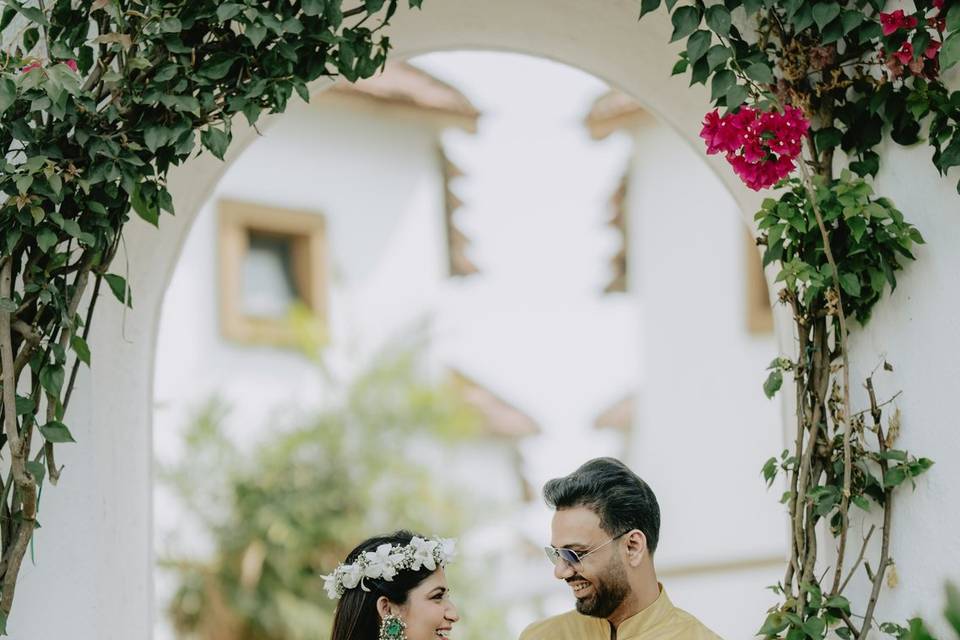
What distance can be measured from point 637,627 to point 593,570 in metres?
0.19

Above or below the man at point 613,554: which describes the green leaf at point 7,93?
above

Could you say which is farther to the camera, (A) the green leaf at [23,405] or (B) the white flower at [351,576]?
(B) the white flower at [351,576]

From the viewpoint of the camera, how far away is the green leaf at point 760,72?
3389 millimetres

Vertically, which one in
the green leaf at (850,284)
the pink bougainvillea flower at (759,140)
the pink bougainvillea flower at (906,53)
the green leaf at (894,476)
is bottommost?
the green leaf at (894,476)

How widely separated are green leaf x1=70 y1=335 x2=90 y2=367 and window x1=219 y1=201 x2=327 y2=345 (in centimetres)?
916

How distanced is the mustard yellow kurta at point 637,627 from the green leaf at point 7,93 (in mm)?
1917

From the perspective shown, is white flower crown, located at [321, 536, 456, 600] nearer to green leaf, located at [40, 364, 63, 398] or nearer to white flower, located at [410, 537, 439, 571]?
white flower, located at [410, 537, 439, 571]

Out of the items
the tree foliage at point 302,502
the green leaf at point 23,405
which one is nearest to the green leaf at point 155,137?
the green leaf at point 23,405

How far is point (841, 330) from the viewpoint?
3.42 m

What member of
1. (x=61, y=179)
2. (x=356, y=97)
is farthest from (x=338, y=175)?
(x=61, y=179)

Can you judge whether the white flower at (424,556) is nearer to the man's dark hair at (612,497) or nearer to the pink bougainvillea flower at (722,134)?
the man's dark hair at (612,497)

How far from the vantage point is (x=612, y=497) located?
382cm

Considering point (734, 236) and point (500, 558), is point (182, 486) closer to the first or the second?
point (500, 558)

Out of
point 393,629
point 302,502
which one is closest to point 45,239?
point 393,629
